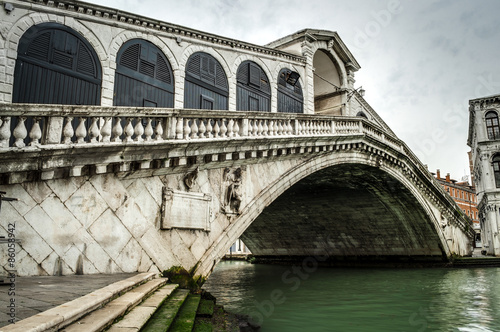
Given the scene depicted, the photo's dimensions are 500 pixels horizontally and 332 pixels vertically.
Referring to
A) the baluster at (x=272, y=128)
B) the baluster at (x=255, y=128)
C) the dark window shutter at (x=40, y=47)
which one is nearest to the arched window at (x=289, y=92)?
the baluster at (x=272, y=128)

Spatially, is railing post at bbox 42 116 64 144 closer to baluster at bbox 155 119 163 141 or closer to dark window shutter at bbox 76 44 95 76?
baluster at bbox 155 119 163 141

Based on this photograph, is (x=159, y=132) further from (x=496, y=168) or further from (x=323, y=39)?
(x=496, y=168)

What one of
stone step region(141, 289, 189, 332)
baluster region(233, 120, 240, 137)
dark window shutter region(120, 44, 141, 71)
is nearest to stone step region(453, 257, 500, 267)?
baluster region(233, 120, 240, 137)

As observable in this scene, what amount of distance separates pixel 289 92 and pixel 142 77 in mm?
6427

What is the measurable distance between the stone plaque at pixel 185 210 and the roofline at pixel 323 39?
32.1 ft

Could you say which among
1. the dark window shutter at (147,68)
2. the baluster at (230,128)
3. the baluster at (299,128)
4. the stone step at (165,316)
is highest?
the dark window shutter at (147,68)

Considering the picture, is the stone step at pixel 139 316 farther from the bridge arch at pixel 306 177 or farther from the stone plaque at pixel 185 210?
the bridge arch at pixel 306 177

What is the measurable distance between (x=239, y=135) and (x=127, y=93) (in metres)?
2.90

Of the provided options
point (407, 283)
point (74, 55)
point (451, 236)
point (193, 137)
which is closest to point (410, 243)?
point (451, 236)

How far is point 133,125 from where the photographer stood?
28.8ft

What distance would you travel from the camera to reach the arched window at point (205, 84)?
1059cm

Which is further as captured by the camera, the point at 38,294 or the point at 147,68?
the point at 147,68

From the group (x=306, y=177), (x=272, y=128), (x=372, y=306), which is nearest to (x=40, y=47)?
(x=272, y=128)

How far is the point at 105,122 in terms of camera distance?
646 centimetres
